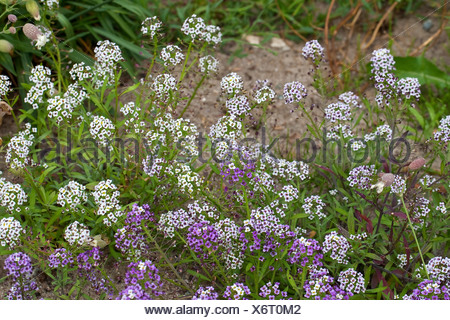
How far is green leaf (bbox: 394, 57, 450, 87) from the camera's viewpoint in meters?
5.36

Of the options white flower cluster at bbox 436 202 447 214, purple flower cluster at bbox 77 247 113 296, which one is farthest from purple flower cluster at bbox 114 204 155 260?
white flower cluster at bbox 436 202 447 214

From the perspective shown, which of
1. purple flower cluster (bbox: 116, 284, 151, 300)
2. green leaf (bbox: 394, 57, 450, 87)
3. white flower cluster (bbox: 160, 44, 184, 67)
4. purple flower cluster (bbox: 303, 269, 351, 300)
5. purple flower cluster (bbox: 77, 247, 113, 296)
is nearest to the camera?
purple flower cluster (bbox: 116, 284, 151, 300)

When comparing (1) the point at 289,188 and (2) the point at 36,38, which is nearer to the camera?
(1) the point at 289,188

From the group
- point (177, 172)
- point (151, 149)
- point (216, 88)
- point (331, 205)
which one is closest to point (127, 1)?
point (216, 88)

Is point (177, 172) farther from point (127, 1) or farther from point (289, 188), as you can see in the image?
point (127, 1)

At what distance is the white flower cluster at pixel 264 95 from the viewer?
12.2 feet

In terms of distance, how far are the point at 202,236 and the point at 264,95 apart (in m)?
1.09

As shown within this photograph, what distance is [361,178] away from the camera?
361 cm

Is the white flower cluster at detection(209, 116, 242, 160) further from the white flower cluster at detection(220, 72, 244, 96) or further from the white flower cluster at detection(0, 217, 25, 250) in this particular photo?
the white flower cluster at detection(0, 217, 25, 250)

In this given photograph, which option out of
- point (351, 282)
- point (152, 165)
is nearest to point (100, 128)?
point (152, 165)

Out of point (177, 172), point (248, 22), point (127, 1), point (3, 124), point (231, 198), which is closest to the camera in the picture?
point (177, 172)

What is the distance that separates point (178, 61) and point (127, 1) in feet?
5.17

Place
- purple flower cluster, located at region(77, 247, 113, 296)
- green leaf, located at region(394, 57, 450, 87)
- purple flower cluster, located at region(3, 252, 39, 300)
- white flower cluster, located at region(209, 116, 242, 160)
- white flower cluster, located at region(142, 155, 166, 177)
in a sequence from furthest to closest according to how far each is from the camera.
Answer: green leaf, located at region(394, 57, 450, 87)
white flower cluster, located at region(142, 155, 166, 177)
white flower cluster, located at region(209, 116, 242, 160)
purple flower cluster, located at region(77, 247, 113, 296)
purple flower cluster, located at region(3, 252, 39, 300)

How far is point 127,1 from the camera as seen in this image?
17.0ft
